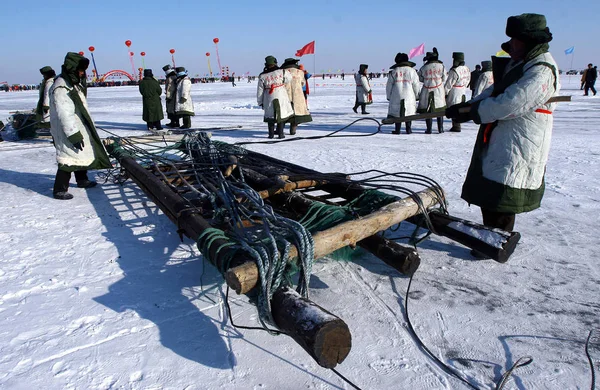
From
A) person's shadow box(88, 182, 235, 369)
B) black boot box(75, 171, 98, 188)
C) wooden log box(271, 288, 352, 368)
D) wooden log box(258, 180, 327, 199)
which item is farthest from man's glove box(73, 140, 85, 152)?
wooden log box(271, 288, 352, 368)

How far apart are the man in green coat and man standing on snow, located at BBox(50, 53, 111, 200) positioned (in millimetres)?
5650

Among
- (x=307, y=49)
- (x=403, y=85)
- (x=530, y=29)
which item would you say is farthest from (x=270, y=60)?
(x=307, y=49)

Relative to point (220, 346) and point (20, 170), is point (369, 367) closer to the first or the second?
point (220, 346)

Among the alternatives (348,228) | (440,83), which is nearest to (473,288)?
(348,228)

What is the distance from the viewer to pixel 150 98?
32.1ft

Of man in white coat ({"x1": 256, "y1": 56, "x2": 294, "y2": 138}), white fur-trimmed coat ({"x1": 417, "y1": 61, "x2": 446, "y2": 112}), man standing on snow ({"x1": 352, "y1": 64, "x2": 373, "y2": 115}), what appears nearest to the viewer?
man in white coat ({"x1": 256, "y1": 56, "x2": 294, "y2": 138})

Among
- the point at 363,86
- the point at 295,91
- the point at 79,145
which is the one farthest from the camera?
the point at 363,86

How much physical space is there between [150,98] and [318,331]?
375 inches

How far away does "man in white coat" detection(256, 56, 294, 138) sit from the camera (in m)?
8.14

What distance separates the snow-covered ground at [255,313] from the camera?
5.57 feet

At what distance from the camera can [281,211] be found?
309cm

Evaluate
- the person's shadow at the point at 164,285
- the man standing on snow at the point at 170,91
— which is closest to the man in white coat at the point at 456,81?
the man standing on snow at the point at 170,91

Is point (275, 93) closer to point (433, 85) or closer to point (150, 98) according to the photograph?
point (433, 85)

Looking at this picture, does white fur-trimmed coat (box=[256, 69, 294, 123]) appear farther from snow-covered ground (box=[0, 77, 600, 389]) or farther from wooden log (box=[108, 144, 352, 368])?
wooden log (box=[108, 144, 352, 368])
